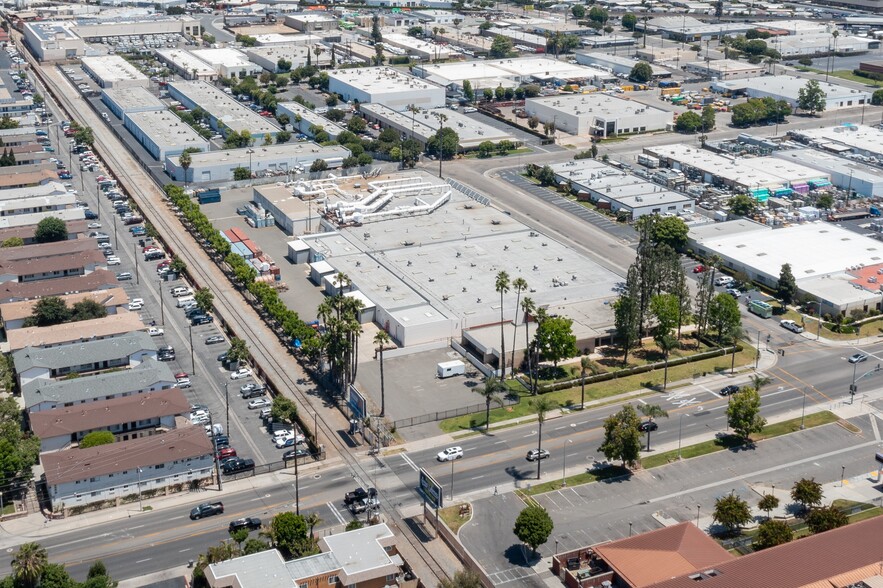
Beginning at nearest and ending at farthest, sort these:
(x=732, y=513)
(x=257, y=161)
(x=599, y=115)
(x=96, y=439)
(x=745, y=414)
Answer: (x=732, y=513) → (x=96, y=439) → (x=745, y=414) → (x=257, y=161) → (x=599, y=115)

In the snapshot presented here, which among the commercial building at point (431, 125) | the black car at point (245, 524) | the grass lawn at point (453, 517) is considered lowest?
the grass lawn at point (453, 517)

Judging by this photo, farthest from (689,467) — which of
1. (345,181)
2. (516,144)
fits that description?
(516,144)

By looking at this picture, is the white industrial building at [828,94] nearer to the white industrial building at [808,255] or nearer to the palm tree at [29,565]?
the white industrial building at [808,255]

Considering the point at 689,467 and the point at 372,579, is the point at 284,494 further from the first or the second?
the point at 689,467

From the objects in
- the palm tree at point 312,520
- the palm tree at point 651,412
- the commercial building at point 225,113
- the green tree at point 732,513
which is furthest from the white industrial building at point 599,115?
the palm tree at point 312,520

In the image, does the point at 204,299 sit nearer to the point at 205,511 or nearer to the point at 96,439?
the point at 96,439

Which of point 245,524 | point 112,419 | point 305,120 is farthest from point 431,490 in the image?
point 305,120
